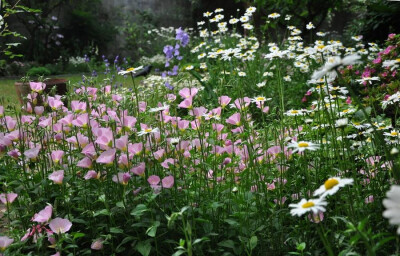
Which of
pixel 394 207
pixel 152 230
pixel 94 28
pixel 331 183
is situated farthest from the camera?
pixel 94 28

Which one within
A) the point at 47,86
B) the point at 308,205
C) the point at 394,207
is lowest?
the point at 47,86

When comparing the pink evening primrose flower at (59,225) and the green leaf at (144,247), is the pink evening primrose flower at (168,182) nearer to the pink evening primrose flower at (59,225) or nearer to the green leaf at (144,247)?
the green leaf at (144,247)

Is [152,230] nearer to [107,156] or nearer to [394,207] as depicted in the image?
[107,156]

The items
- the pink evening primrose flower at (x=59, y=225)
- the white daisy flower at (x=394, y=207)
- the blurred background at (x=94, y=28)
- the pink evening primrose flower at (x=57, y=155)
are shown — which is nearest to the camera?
the white daisy flower at (x=394, y=207)

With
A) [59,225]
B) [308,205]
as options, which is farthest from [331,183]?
[59,225]

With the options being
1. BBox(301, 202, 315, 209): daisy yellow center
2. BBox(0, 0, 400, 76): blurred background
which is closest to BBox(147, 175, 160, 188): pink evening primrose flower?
BBox(301, 202, 315, 209): daisy yellow center

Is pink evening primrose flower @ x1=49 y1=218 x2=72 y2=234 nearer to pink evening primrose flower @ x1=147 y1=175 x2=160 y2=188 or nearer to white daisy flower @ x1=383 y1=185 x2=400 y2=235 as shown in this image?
pink evening primrose flower @ x1=147 y1=175 x2=160 y2=188

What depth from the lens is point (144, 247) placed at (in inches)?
53.7

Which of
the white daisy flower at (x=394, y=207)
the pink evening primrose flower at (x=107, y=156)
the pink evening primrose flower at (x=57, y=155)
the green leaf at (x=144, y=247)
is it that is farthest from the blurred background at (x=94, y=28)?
the white daisy flower at (x=394, y=207)

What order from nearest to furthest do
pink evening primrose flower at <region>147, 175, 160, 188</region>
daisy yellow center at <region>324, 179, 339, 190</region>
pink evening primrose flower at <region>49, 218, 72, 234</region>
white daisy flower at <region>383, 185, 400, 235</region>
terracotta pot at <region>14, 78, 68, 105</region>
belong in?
white daisy flower at <region>383, 185, 400, 235</region> < daisy yellow center at <region>324, 179, 339, 190</region> < pink evening primrose flower at <region>49, 218, 72, 234</region> < pink evening primrose flower at <region>147, 175, 160, 188</region> < terracotta pot at <region>14, 78, 68, 105</region>

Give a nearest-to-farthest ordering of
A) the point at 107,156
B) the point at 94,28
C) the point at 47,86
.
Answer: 1. the point at 107,156
2. the point at 47,86
3. the point at 94,28

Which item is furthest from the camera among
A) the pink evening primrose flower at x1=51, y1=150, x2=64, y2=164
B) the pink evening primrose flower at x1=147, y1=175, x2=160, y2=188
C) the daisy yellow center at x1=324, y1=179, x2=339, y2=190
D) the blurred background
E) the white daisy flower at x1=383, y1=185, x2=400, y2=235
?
the blurred background

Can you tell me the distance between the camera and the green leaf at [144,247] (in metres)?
1.34

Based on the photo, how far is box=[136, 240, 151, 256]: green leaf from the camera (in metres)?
1.34
